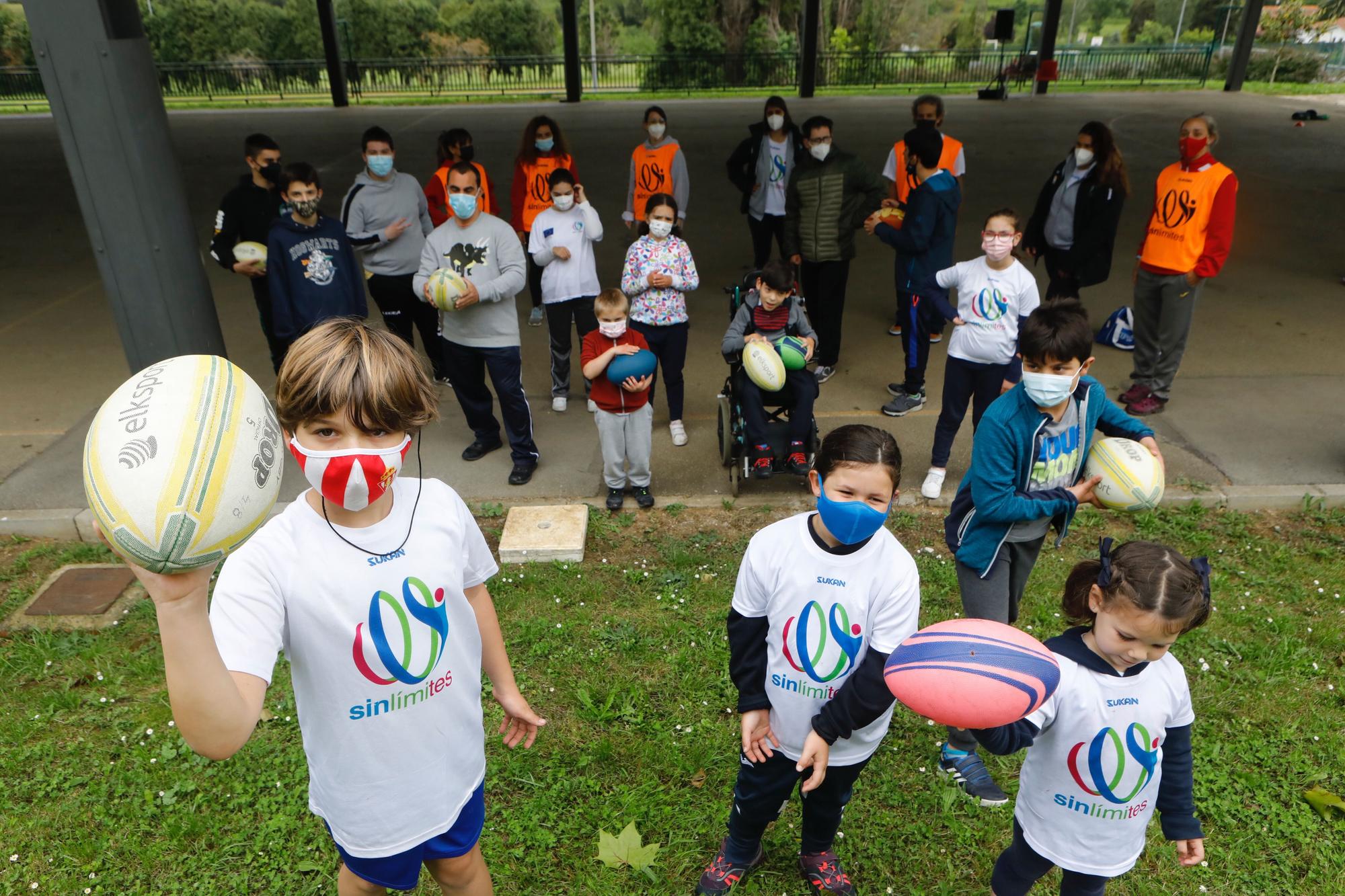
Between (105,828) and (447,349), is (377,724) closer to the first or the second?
(105,828)

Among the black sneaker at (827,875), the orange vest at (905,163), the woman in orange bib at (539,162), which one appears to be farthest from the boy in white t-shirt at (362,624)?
the orange vest at (905,163)

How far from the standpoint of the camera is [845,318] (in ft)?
29.6

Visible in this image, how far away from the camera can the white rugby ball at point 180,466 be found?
4.86 feet

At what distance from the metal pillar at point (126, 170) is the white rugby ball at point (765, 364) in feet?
11.5

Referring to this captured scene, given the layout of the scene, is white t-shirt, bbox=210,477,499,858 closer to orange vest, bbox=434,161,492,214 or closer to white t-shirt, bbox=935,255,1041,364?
white t-shirt, bbox=935,255,1041,364

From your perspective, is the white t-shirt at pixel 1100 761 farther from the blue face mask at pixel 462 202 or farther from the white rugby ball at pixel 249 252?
the white rugby ball at pixel 249 252

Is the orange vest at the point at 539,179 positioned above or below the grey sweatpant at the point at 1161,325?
above

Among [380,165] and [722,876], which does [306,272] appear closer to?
[380,165]

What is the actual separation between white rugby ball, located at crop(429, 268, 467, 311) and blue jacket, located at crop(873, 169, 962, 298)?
10.6ft

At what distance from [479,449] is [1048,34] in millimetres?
29350

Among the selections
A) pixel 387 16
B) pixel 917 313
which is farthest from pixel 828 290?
pixel 387 16

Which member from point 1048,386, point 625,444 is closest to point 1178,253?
point 1048,386

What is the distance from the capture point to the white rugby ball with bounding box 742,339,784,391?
533 centimetres

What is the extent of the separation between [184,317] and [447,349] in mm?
1636
